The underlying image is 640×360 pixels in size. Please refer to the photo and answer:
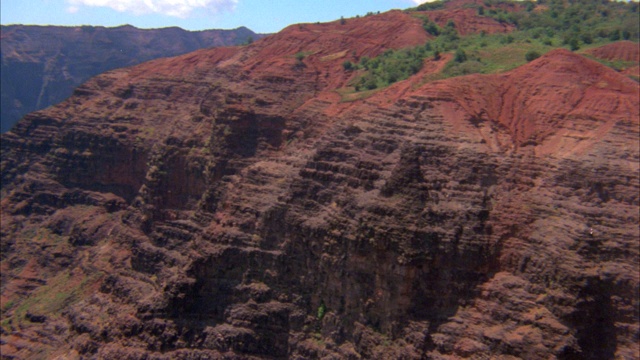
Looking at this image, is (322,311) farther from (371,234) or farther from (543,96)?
(543,96)

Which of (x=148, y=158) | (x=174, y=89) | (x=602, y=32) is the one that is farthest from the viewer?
(x=174, y=89)

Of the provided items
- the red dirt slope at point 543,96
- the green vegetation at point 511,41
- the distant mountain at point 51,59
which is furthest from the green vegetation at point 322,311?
the distant mountain at point 51,59

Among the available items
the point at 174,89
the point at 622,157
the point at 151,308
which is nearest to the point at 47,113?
the point at 174,89

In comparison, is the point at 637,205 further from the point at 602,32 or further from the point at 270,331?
the point at 602,32

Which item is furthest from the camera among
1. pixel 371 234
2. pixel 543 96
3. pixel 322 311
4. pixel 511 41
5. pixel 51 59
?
pixel 51 59

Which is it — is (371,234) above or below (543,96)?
below

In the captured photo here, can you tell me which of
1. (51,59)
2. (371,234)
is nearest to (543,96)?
(371,234)

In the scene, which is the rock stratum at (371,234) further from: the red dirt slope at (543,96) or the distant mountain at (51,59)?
the distant mountain at (51,59)
